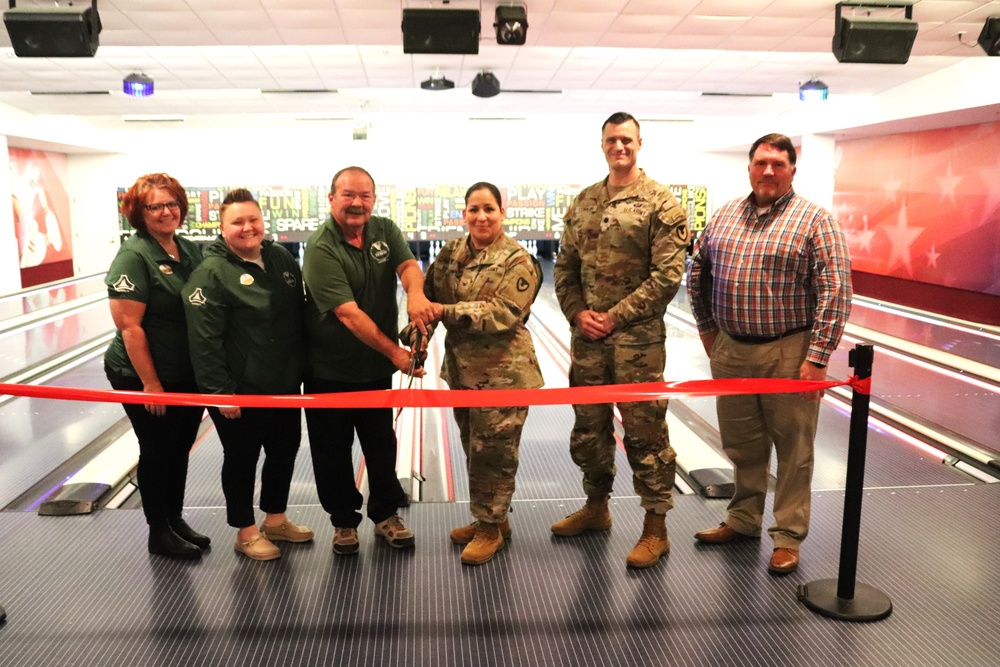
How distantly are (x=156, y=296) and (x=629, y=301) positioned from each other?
5.65 ft

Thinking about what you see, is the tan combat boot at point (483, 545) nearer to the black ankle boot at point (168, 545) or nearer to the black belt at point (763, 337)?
the black ankle boot at point (168, 545)

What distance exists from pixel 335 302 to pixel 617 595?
1.44m

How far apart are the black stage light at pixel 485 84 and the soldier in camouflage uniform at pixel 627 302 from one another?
6.22 meters

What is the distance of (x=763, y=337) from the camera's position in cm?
302

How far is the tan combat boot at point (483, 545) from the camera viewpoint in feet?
10.0

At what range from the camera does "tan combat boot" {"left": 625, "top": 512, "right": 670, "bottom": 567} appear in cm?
303

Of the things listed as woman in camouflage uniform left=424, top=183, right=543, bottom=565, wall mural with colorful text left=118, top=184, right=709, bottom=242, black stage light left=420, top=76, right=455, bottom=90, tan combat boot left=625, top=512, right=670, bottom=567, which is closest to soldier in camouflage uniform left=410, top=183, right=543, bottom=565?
woman in camouflage uniform left=424, top=183, right=543, bottom=565

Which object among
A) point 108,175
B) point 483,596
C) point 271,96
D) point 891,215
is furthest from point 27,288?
point 891,215

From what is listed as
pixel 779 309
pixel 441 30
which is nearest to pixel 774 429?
pixel 779 309

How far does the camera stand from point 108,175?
14531 mm

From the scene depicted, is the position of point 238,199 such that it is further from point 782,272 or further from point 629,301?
point 782,272

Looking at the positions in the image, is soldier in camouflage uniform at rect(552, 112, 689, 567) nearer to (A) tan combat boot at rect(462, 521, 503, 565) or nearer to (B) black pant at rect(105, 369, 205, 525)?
(A) tan combat boot at rect(462, 521, 503, 565)

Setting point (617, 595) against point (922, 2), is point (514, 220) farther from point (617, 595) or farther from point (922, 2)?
point (617, 595)

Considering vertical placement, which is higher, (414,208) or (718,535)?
(414,208)
